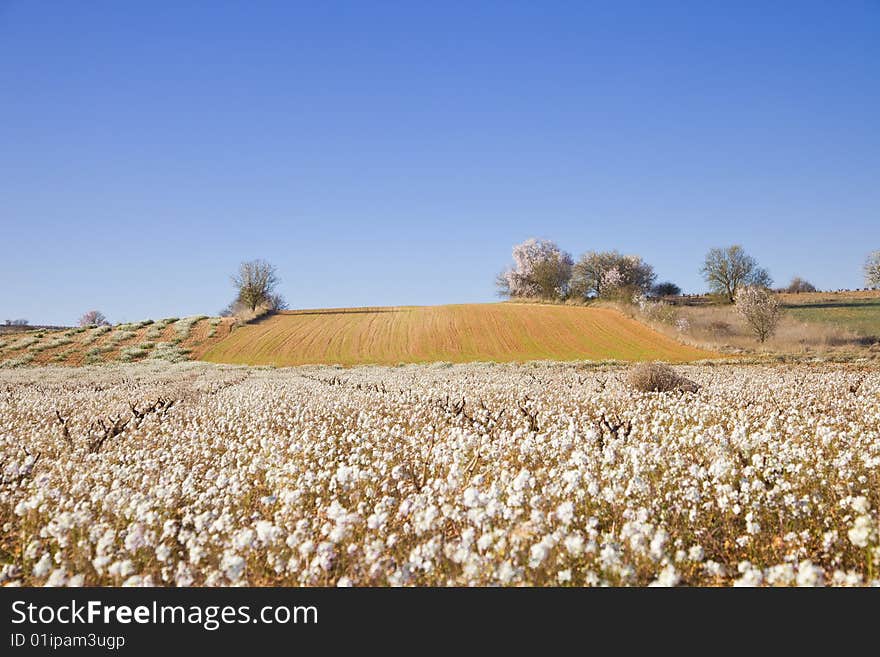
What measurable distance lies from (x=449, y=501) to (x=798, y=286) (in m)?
102

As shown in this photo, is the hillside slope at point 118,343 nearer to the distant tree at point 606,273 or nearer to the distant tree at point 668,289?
the distant tree at point 606,273

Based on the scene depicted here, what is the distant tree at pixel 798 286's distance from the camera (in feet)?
280

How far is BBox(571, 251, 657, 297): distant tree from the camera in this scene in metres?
75.8

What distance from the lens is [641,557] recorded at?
3.70 meters

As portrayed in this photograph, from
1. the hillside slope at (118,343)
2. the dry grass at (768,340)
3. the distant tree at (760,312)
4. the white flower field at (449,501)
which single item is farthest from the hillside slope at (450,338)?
the white flower field at (449,501)

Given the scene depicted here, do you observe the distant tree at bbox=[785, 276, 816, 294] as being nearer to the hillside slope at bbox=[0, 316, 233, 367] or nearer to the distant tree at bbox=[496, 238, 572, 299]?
the distant tree at bbox=[496, 238, 572, 299]

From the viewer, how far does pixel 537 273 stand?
7969cm

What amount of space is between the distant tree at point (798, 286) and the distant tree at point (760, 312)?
174ft

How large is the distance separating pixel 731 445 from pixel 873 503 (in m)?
1.76

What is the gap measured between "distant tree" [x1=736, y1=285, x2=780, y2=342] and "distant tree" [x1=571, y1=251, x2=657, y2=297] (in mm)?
32055

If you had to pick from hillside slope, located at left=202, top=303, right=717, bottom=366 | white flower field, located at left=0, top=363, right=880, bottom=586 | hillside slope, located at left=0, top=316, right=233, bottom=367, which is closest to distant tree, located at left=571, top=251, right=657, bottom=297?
hillside slope, located at left=202, top=303, right=717, bottom=366
